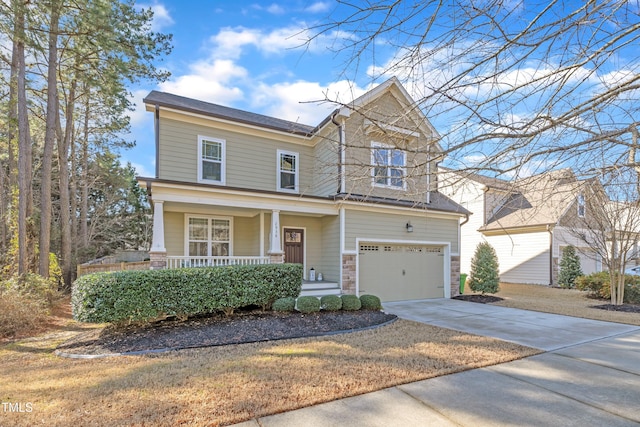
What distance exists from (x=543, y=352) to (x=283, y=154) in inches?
356

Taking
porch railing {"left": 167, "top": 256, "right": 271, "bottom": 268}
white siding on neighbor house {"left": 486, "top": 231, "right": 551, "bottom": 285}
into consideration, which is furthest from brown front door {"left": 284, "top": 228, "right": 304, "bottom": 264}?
white siding on neighbor house {"left": 486, "top": 231, "right": 551, "bottom": 285}

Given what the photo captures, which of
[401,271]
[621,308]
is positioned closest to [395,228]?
[401,271]

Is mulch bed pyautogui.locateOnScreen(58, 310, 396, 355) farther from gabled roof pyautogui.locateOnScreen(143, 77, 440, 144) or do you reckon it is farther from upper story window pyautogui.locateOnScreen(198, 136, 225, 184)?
upper story window pyautogui.locateOnScreen(198, 136, 225, 184)

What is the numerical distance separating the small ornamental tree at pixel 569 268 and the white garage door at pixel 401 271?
23.8 ft

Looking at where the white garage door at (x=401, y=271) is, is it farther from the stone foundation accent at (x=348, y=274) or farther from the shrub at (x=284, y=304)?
the shrub at (x=284, y=304)

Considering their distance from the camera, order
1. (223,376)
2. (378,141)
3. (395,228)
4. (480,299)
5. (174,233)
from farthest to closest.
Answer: (480,299) < (395,228) < (174,233) < (378,141) < (223,376)

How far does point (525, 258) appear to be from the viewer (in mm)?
16922

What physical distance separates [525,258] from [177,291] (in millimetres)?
16695

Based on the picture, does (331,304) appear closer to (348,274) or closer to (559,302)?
(348,274)

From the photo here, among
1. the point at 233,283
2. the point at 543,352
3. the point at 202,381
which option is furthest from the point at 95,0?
the point at 543,352

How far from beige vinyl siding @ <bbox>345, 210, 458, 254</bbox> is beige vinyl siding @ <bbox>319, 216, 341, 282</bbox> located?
0.36 meters

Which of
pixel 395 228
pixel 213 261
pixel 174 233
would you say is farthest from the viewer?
pixel 395 228

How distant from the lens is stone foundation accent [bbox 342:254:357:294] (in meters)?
10.1

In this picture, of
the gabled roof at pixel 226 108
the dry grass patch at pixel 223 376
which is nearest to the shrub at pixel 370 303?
the dry grass patch at pixel 223 376
